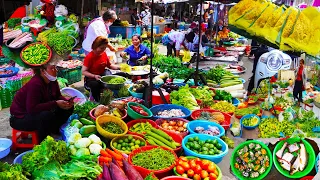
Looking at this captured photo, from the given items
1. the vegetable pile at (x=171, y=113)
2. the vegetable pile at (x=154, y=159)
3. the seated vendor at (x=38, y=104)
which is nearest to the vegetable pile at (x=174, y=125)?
the vegetable pile at (x=171, y=113)

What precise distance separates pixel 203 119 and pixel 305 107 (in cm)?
140

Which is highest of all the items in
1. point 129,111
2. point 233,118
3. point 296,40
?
point 296,40

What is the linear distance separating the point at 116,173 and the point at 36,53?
5.15 feet

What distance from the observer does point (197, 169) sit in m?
2.87

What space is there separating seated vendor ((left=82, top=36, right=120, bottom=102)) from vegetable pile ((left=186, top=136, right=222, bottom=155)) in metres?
2.47

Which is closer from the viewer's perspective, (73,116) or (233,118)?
(73,116)

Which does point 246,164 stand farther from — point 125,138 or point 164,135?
point 125,138

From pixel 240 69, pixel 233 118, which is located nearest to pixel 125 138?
pixel 233 118

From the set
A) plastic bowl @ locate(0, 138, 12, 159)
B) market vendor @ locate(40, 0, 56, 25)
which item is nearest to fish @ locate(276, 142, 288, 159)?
plastic bowl @ locate(0, 138, 12, 159)

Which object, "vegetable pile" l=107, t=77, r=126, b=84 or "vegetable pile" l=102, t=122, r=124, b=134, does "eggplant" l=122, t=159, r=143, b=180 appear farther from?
"vegetable pile" l=107, t=77, r=126, b=84

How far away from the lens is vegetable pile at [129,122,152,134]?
3.65m

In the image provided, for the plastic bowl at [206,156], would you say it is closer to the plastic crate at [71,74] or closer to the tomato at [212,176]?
the tomato at [212,176]

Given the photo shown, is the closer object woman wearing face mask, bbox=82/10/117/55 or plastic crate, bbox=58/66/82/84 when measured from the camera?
woman wearing face mask, bbox=82/10/117/55

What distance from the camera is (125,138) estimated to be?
Answer: 3.44 meters
